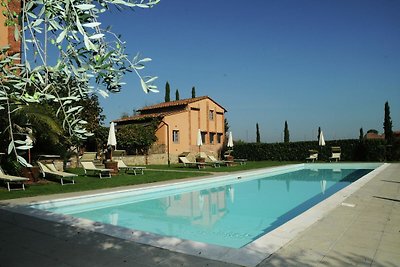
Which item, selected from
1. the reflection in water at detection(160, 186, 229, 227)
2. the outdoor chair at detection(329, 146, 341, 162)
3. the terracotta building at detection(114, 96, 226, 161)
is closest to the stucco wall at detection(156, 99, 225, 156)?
the terracotta building at detection(114, 96, 226, 161)

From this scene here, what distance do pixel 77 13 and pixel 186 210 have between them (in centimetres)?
817

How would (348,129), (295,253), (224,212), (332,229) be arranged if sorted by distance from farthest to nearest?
(348,129) → (224,212) → (332,229) → (295,253)

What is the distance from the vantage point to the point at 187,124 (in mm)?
32719

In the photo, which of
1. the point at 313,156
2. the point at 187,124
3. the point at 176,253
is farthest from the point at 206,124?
the point at 176,253

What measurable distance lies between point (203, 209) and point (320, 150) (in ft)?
75.1

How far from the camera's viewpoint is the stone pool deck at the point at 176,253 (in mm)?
3934

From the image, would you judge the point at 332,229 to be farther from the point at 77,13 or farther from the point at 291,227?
the point at 77,13

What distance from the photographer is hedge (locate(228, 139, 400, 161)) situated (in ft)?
89.4

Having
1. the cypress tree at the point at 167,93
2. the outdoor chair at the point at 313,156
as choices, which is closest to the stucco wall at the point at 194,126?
the outdoor chair at the point at 313,156

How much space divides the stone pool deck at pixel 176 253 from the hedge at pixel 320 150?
920 inches

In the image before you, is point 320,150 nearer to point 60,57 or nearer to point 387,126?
point 387,126

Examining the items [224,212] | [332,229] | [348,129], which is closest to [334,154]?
[348,129]

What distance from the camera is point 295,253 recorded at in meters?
4.16

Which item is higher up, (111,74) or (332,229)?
(111,74)
